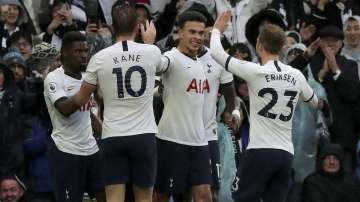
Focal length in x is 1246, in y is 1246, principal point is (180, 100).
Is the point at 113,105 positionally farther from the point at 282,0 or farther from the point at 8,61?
the point at 282,0

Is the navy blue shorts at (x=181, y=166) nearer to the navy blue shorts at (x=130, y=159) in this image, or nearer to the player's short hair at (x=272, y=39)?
the navy blue shorts at (x=130, y=159)

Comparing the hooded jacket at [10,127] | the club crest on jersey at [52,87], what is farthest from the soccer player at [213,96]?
the hooded jacket at [10,127]

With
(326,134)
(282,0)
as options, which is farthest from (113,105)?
(282,0)

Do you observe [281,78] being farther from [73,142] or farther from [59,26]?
[59,26]

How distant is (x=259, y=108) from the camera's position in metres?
13.7

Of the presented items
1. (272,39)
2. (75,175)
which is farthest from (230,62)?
(75,175)

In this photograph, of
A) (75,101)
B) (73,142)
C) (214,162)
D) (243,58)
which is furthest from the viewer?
(243,58)

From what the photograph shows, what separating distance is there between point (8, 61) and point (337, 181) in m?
4.69

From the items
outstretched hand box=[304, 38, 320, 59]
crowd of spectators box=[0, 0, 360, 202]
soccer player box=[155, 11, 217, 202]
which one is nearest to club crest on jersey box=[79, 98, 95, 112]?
soccer player box=[155, 11, 217, 202]

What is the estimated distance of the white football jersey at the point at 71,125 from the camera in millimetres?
14125

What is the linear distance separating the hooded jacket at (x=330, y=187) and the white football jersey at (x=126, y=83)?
12.5 ft

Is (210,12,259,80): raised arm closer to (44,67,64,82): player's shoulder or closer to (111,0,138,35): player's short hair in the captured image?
(111,0,138,35): player's short hair

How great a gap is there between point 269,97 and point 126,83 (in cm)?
160

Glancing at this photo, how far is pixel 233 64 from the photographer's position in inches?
541
